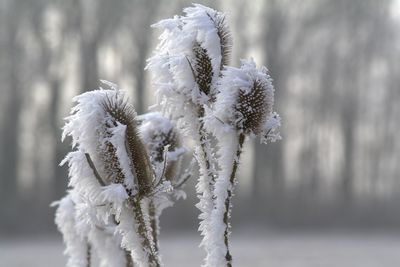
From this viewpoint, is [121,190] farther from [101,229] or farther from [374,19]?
[374,19]

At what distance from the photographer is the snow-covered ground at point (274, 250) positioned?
49.0 feet

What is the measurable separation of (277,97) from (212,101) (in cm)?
2505

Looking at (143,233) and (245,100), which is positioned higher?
(245,100)

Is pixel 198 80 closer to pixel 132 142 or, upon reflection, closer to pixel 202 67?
pixel 202 67

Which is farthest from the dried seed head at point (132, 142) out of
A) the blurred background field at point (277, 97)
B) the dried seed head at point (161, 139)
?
the blurred background field at point (277, 97)

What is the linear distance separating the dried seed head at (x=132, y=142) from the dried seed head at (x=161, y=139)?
444mm

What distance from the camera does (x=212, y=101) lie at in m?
1.72

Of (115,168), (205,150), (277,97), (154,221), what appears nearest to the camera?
(115,168)

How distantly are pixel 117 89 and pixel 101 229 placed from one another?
649mm

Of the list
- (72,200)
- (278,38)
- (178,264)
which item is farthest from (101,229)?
(278,38)

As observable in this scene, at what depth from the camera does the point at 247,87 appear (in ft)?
5.26

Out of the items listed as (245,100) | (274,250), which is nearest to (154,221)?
(245,100)

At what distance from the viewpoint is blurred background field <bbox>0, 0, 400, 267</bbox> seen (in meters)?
23.5

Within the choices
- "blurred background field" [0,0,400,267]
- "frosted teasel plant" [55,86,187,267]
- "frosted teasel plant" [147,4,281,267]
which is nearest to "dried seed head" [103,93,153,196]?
"frosted teasel plant" [55,86,187,267]
